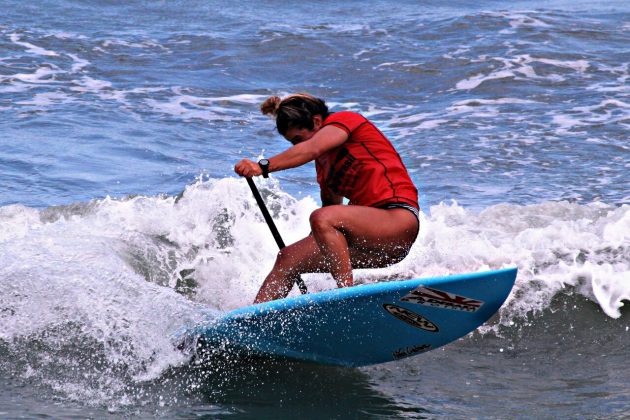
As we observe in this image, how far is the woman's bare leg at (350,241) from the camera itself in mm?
4766

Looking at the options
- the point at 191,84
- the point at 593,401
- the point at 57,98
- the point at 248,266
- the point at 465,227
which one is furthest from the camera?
the point at 191,84

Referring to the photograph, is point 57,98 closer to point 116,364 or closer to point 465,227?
point 465,227

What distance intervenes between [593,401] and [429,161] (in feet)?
18.1

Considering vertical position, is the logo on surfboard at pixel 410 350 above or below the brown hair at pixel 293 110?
below

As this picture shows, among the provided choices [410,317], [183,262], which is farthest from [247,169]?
[183,262]

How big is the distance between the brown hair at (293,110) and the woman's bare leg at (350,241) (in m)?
0.48

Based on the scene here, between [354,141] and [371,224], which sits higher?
[354,141]

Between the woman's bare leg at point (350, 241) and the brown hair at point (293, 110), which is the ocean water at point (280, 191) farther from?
the brown hair at point (293, 110)

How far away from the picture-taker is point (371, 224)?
4.82 m

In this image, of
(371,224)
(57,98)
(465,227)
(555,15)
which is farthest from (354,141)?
(555,15)

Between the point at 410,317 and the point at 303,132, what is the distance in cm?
113

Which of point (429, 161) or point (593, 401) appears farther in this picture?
point (429, 161)

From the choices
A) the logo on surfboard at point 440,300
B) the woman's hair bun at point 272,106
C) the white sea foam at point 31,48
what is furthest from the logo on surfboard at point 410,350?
the white sea foam at point 31,48

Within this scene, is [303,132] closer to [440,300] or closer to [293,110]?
[293,110]
